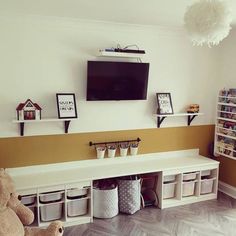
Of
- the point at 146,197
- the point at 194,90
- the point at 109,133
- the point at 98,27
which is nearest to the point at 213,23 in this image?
the point at 98,27

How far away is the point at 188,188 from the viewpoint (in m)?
3.48

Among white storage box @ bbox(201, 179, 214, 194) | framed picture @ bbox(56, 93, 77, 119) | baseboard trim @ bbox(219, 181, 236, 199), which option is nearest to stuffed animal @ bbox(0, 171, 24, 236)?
framed picture @ bbox(56, 93, 77, 119)

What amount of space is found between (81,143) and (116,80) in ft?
2.76

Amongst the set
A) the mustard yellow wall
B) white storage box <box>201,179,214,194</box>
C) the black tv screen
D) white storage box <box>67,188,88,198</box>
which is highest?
the black tv screen

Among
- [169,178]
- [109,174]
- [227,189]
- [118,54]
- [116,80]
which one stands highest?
[118,54]

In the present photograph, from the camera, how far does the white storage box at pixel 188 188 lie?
136 inches

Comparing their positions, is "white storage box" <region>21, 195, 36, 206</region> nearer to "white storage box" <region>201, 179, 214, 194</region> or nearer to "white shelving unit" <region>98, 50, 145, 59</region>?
"white shelving unit" <region>98, 50, 145, 59</region>

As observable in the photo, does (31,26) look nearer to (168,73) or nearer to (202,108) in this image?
(168,73)

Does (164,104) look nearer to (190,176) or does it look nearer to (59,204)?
(190,176)

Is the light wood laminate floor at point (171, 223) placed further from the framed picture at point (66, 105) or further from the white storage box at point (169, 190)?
the framed picture at point (66, 105)

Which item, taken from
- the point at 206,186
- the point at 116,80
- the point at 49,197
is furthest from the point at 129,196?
the point at 116,80

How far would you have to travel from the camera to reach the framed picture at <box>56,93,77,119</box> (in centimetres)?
300

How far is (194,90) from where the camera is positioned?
3.76 metres

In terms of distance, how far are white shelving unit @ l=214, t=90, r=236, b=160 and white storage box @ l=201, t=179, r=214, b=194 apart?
0.41 m
